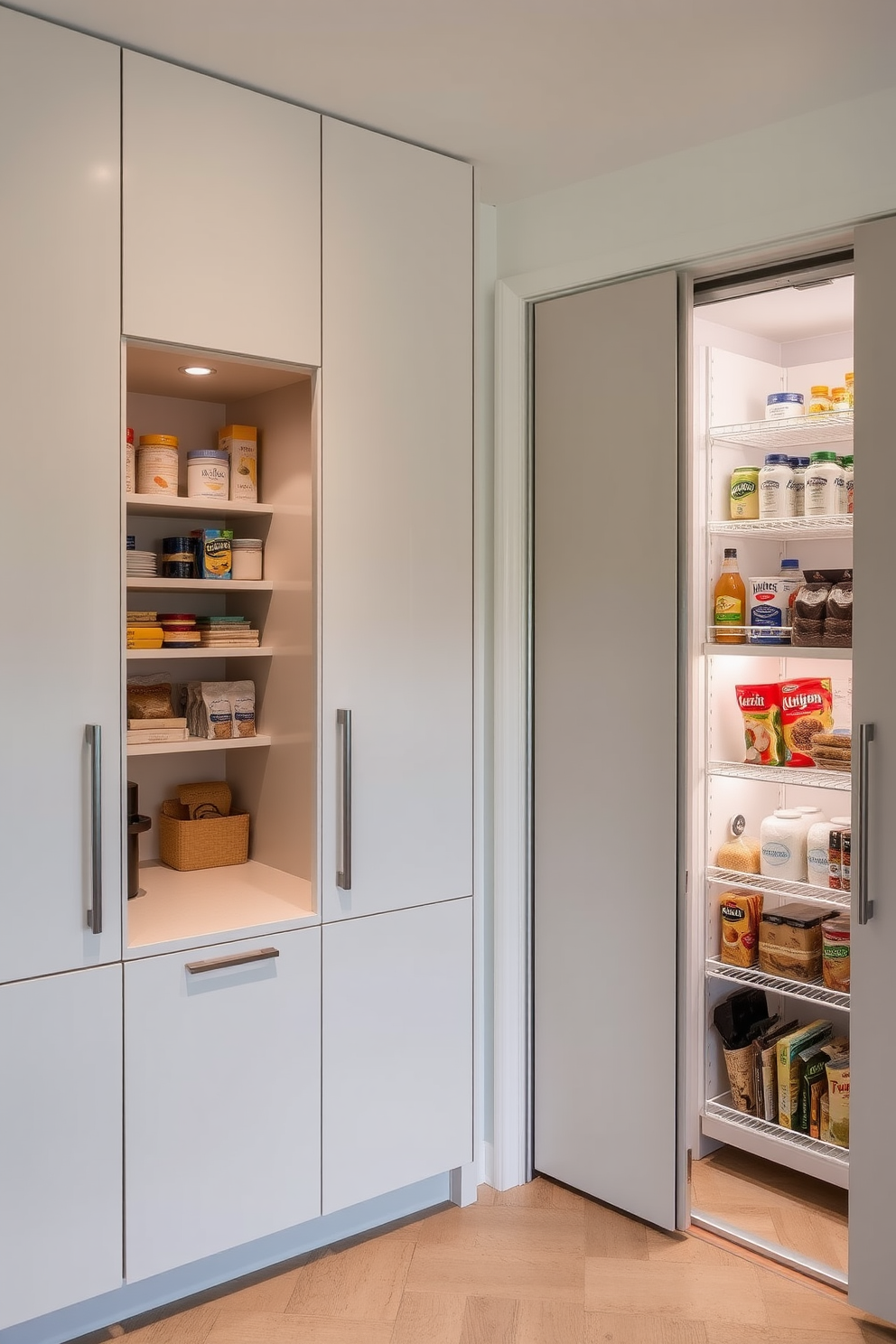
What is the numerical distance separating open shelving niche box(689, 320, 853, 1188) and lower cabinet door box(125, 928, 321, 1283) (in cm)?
109

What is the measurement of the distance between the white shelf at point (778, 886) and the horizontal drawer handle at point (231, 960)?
121 cm

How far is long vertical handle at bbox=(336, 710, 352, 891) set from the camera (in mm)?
2451

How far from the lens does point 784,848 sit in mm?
2850

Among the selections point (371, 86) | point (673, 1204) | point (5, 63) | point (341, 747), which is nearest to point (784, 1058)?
point (673, 1204)

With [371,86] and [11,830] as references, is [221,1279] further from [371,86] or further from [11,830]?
[371,86]

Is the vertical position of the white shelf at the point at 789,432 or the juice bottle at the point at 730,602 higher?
the white shelf at the point at 789,432

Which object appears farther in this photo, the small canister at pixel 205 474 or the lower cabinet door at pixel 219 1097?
the small canister at pixel 205 474

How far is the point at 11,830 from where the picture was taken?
80.0 inches

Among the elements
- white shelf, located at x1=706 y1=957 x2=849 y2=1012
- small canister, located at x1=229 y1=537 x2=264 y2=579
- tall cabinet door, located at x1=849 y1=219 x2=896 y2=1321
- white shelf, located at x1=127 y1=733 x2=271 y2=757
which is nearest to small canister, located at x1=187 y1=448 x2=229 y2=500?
small canister, located at x1=229 y1=537 x2=264 y2=579

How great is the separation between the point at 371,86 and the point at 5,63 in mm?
707

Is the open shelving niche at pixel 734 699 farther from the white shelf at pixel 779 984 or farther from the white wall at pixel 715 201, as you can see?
the white wall at pixel 715 201

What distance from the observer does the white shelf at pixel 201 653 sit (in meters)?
2.46

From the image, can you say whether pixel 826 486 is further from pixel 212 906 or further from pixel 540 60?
pixel 212 906

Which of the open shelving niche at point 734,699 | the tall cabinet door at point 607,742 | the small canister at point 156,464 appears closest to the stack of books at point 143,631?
the small canister at point 156,464
